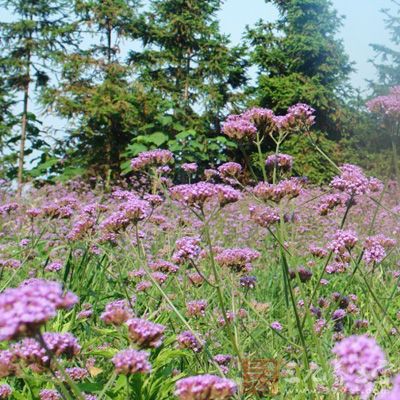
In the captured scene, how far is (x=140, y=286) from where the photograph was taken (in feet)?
10.6

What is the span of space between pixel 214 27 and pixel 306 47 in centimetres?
354

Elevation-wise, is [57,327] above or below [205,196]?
below

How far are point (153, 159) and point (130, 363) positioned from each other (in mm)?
2066

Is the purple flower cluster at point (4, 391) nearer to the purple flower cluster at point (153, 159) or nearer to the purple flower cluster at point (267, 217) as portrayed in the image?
the purple flower cluster at point (267, 217)

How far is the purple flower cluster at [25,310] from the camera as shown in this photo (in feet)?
3.45

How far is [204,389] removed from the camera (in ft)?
4.18

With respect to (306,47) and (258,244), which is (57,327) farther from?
(306,47)

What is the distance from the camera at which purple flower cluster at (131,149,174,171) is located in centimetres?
330

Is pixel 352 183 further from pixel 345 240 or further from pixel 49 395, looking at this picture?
pixel 49 395

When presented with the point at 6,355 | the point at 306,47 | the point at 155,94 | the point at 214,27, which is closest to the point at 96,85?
the point at 155,94
